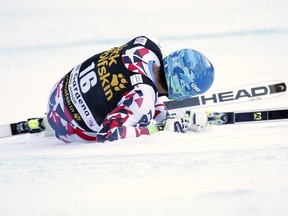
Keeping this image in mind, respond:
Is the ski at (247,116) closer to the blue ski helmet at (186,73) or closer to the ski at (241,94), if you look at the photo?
the ski at (241,94)

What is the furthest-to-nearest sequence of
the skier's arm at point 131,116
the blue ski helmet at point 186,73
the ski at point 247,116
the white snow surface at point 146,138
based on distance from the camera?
the ski at point 247,116 → the blue ski helmet at point 186,73 → the skier's arm at point 131,116 → the white snow surface at point 146,138

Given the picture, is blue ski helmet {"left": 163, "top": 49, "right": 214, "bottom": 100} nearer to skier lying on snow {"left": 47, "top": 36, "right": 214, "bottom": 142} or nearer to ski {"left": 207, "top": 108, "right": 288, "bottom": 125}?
skier lying on snow {"left": 47, "top": 36, "right": 214, "bottom": 142}

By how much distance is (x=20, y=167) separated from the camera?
4.64 feet

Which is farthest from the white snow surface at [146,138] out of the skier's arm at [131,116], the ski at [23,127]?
the skier's arm at [131,116]

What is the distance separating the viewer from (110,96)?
2.55 meters

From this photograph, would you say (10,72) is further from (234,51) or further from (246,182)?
(246,182)

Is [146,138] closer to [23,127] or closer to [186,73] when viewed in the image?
[186,73]

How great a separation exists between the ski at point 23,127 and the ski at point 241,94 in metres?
0.95

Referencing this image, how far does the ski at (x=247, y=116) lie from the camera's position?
3.46m

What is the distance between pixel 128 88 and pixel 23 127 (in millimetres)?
Answer: 1417

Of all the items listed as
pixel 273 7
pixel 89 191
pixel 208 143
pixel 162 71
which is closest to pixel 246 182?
pixel 89 191

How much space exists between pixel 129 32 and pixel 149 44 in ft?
7.28

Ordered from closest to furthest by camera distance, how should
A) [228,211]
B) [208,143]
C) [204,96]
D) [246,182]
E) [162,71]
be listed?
[228,211] → [246,182] → [208,143] → [162,71] → [204,96]

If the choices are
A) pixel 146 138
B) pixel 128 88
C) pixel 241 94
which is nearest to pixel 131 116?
pixel 128 88
